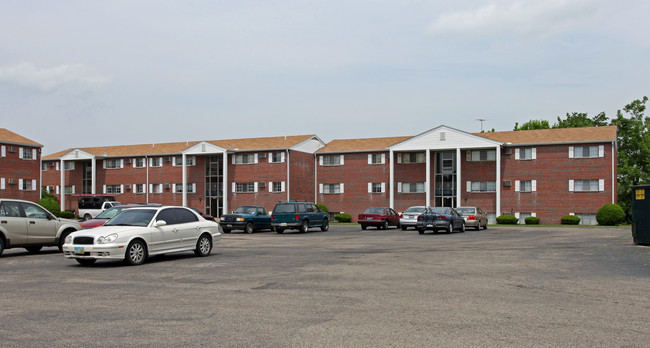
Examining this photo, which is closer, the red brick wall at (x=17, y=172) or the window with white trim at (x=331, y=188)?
the red brick wall at (x=17, y=172)

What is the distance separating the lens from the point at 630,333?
7.39 meters

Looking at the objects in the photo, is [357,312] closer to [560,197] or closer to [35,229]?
[35,229]

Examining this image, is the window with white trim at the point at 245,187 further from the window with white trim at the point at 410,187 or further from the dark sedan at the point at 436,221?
the dark sedan at the point at 436,221

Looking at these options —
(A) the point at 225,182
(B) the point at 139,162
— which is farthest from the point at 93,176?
(A) the point at 225,182

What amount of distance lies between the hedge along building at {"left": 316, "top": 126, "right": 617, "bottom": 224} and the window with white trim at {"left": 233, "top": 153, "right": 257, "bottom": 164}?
682 cm

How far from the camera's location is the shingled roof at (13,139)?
56938 mm

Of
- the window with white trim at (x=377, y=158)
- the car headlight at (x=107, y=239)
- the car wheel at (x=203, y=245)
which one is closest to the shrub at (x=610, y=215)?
the window with white trim at (x=377, y=158)

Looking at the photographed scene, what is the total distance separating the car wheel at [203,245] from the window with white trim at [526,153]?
135 feet

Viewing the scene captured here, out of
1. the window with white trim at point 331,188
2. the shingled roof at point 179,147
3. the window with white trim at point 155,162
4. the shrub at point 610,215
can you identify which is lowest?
the shrub at point 610,215

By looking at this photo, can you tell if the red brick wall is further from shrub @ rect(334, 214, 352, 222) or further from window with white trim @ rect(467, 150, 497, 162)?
window with white trim @ rect(467, 150, 497, 162)

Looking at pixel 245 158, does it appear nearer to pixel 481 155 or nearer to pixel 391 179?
pixel 391 179

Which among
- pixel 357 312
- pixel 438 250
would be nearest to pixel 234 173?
pixel 438 250

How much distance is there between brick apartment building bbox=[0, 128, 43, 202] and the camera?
56531 mm

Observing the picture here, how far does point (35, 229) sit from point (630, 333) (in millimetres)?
16782
